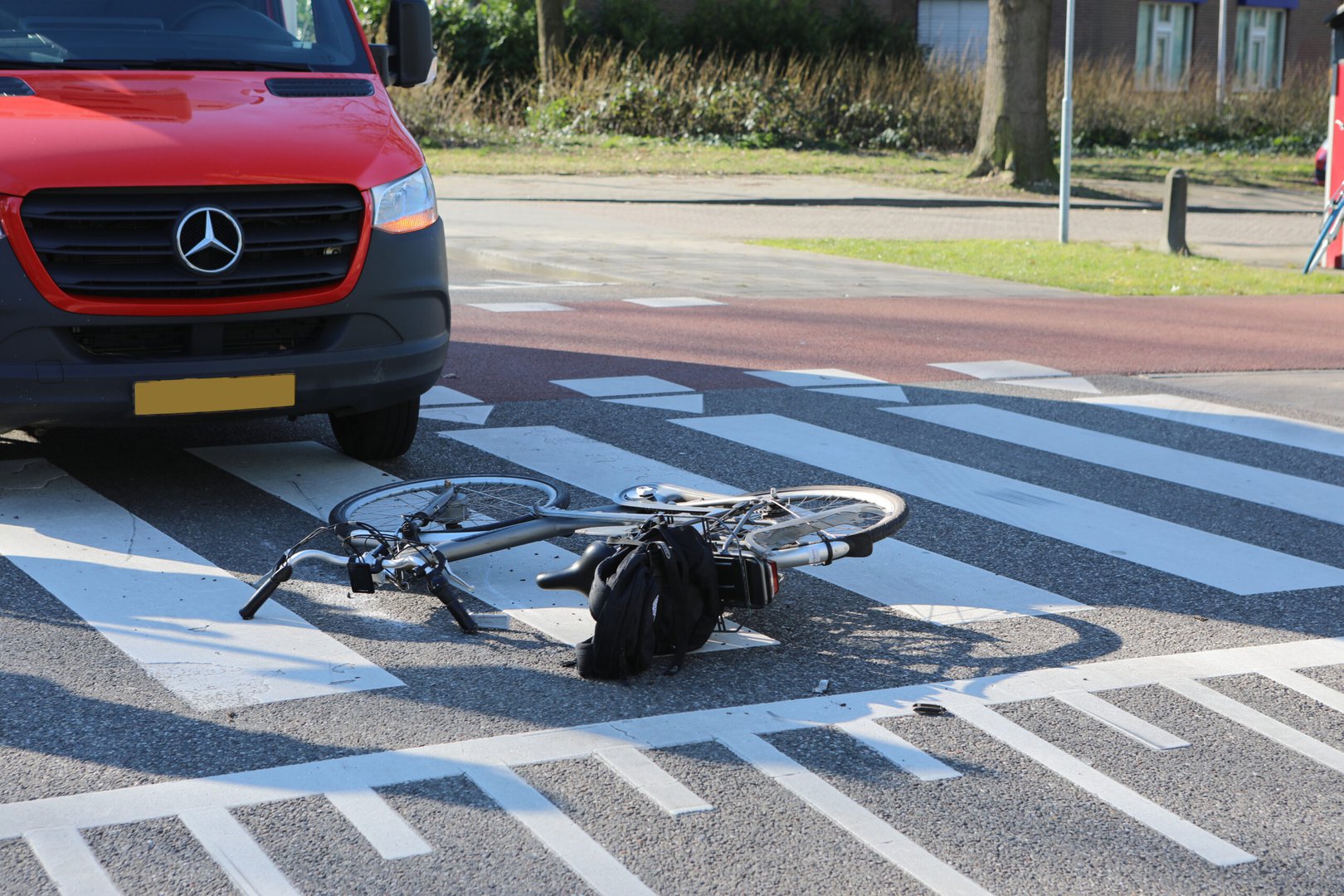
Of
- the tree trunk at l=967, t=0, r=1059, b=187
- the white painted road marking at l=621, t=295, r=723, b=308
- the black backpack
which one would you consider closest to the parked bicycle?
the black backpack

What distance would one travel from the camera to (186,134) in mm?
5512

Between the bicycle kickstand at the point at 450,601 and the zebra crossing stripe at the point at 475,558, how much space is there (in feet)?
0.60

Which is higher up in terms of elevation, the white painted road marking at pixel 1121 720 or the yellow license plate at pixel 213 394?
the yellow license plate at pixel 213 394

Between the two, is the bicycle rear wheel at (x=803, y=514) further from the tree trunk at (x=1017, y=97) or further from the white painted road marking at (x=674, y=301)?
the tree trunk at (x=1017, y=97)

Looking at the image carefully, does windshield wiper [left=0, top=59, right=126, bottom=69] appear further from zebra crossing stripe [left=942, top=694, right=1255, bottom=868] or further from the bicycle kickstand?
zebra crossing stripe [left=942, top=694, right=1255, bottom=868]

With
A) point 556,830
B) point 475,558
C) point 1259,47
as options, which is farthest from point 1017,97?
point 1259,47

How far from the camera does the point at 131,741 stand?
3584mm

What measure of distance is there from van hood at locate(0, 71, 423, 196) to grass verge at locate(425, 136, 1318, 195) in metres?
18.1

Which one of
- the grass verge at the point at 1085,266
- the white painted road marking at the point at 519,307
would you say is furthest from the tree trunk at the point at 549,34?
the white painted road marking at the point at 519,307

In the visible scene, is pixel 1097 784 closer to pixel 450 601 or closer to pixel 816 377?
pixel 450 601

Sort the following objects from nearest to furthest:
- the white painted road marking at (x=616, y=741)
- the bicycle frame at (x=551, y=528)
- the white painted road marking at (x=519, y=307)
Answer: the white painted road marking at (x=616, y=741), the bicycle frame at (x=551, y=528), the white painted road marking at (x=519, y=307)

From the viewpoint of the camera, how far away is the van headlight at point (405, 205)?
581cm

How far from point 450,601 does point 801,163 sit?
23281mm

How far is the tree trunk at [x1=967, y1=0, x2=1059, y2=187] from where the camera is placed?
22734 millimetres
